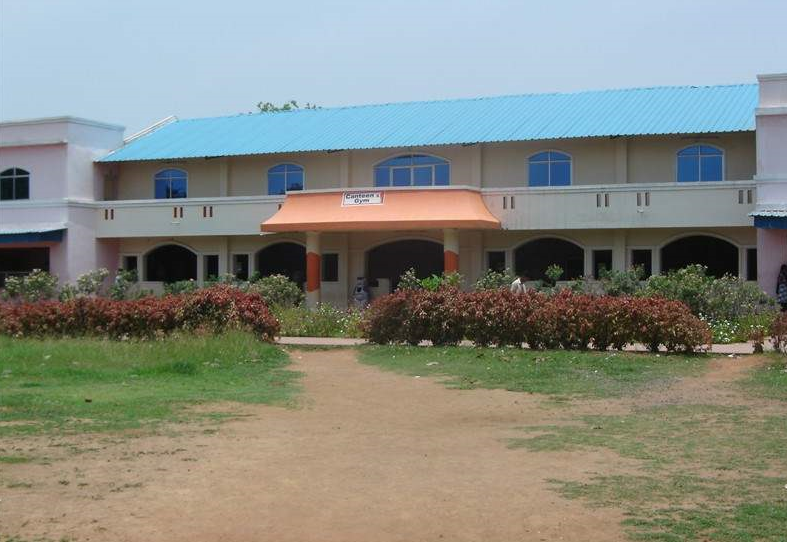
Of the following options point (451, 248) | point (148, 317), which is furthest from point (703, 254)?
point (148, 317)

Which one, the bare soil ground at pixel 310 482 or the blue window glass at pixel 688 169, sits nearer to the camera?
the bare soil ground at pixel 310 482

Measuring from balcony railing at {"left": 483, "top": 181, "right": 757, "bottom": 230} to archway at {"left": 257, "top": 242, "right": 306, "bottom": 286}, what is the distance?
804 cm

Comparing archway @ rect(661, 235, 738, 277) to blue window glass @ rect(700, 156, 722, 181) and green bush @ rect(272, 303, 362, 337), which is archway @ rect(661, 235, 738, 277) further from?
green bush @ rect(272, 303, 362, 337)

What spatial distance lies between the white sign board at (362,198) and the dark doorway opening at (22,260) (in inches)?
493

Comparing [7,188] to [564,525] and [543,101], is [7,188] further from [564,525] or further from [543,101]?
[564,525]

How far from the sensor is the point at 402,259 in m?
37.6

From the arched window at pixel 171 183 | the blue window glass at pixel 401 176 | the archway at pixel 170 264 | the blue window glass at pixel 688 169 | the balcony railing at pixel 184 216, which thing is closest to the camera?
the blue window glass at pixel 688 169

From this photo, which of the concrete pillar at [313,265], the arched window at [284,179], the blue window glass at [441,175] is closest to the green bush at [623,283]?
the blue window glass at [441,175]

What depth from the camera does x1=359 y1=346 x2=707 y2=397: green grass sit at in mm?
15797

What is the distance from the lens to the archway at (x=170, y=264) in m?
40.2

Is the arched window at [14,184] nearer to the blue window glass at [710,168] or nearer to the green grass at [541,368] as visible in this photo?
the green grass at [541,368]

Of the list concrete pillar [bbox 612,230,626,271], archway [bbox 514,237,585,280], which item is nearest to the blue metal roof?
concrete pillar [bbox 612,230,626,271]

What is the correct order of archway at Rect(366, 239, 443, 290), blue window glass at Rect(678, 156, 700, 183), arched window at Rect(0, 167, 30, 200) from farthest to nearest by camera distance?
arched window at Rect(0, 167, 30, 200) → archway at Rect(366, 239, 443, 290) → blue window glass at Rect(678, 156, 700, 183)

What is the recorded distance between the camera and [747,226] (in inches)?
1225
